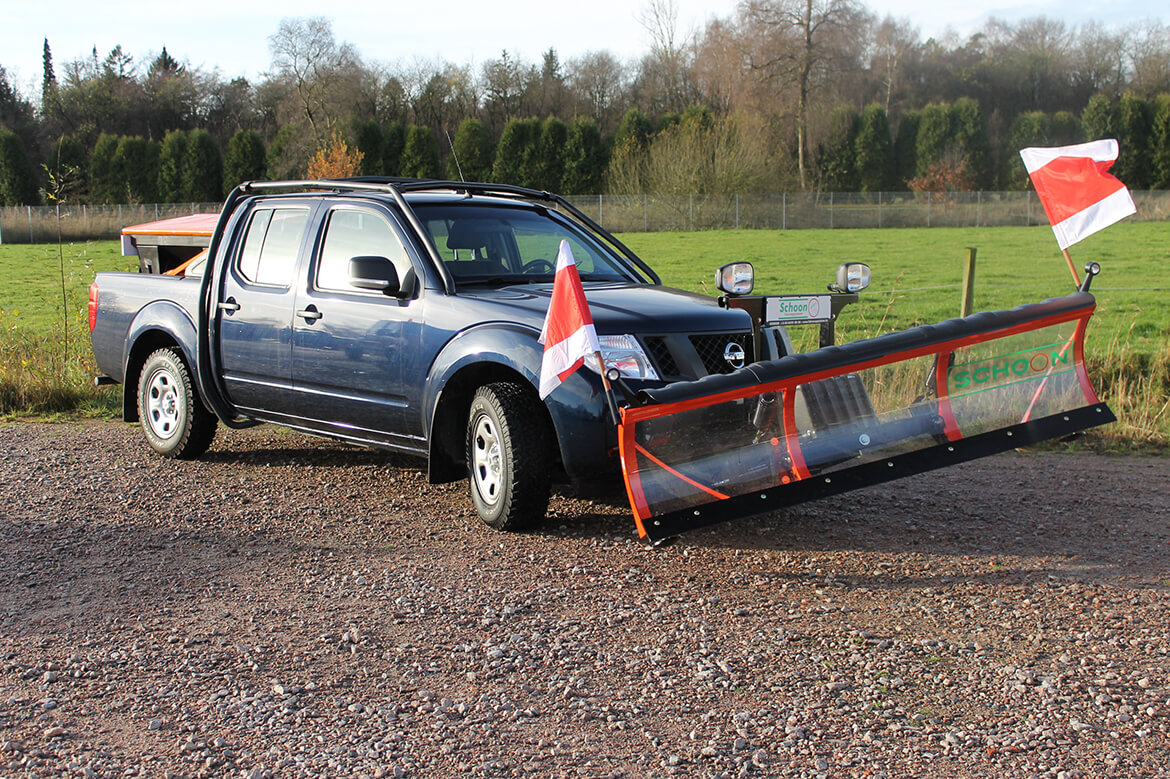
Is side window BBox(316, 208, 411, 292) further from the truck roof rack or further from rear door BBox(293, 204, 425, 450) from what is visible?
the truck roof rack

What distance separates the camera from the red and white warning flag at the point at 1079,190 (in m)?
5.81

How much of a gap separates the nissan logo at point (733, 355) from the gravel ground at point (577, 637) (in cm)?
92

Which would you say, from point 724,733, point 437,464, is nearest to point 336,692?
point 724,733

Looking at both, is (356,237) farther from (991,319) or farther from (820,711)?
(820,711)

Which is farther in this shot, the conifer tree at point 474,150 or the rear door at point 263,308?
the conifer tree at point 474,150

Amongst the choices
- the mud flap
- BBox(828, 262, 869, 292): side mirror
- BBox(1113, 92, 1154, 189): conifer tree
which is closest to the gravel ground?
the mud flap

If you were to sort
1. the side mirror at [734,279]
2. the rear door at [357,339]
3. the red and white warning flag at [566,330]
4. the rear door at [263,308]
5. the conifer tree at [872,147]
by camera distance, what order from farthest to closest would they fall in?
the conifer tree at [872,147]
the rear door at [263,308]
the rear door at [357,339]
the side mirror at [734,279]
the red and white warning flag at [566,330]

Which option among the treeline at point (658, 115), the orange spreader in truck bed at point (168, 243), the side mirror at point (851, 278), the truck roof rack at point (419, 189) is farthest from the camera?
the treeline at point (658, 115)

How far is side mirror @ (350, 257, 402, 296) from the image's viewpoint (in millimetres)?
6012

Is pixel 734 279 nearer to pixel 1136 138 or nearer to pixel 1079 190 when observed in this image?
pixel 1079 190

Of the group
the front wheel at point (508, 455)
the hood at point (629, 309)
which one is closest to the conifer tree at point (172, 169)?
the hood at point (629, 309)

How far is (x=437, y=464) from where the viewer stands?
19.7 feet

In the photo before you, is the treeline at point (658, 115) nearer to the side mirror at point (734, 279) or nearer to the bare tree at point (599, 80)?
the bare tree at point (599, 80)

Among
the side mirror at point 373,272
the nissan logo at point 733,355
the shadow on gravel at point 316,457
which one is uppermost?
the side mirror at point 373,272
